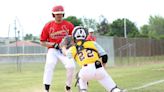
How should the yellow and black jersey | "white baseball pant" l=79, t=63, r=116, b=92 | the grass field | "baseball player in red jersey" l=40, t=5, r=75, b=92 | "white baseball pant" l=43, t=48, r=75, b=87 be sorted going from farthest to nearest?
1. the grass field
2. "baseball player in red jersey" l=40, t=5, r=75, b=92
3. "white baseball pant" l=43, t=48, r=75, b=87
4. the yellow and black jersey
5. "white baseball pant" l=79, t=63, r=116, b=92

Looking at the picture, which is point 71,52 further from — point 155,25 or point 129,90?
point 155,25

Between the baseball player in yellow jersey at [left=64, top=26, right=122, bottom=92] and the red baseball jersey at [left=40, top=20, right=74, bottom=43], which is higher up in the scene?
the red baseball jersey at [left=40, top=20, right=74, bottom=43]

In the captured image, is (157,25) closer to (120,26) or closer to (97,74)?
(120,26)

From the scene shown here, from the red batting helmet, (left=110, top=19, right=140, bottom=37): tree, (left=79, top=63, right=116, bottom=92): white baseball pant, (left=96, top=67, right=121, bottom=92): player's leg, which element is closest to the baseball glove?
the red batting helmet

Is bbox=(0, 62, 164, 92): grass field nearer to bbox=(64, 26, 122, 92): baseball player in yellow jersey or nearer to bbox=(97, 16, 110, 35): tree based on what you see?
bbox=(64, 26, 122, 92): baseball player in yellow jersey

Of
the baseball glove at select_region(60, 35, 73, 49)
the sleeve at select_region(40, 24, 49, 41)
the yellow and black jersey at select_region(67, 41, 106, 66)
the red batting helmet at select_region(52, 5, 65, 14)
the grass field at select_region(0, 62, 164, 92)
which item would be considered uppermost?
the red batting helmet at select_region(52, 5, 65, 14)

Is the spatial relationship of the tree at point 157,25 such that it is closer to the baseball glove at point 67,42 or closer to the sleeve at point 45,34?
the sleeve at point 45,34

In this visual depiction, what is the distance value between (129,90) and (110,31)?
3672 inches

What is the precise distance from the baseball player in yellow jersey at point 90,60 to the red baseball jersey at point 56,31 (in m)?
2.57

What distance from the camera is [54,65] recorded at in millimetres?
12203

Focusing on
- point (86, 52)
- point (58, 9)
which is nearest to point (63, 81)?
point (58, 9)

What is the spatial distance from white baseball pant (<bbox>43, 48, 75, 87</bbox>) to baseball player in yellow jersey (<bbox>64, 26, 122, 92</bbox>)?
7.79ft

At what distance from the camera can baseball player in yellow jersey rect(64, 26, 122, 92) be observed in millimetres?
9180

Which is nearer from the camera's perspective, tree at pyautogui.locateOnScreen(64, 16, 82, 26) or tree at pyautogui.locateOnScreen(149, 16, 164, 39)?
tree at pyautogui.locateOnScreen(64, 16, 82, 26)
